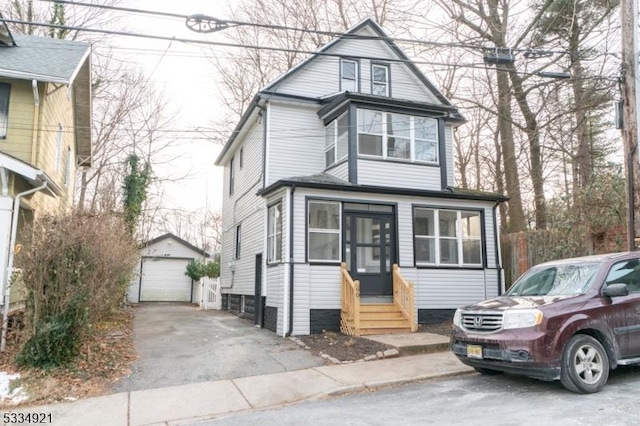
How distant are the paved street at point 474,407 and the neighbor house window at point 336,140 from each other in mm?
7659

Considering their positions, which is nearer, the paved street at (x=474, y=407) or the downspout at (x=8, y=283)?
the paved street at (x=474, y=407)

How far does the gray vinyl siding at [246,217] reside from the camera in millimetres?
14469

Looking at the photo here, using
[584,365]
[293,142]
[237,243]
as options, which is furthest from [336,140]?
[584,365]

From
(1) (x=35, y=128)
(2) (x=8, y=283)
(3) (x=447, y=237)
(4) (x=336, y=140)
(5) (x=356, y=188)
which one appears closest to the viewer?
(2) (x=8, y=283)

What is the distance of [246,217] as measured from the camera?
52.7 ft

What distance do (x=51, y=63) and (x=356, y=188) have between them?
8557 mm

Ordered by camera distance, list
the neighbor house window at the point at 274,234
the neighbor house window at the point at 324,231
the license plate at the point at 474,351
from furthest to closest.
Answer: the neighbor house window at the point at 274,234
the neighbor house window at the point at 324,231
the license plate at the point at 474,351

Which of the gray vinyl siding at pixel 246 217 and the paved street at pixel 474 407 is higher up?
the gray vinyl siding at pixel 246 217

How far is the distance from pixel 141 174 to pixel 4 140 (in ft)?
29.4

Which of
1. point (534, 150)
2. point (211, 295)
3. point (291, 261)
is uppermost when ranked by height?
point (534, 150)

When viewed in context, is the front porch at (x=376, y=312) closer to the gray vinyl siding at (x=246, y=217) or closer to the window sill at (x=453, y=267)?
the window sill at (x=453, y=267)

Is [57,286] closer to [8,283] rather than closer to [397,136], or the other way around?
[8,283]

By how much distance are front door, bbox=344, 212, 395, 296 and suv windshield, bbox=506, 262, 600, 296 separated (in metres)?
4.72

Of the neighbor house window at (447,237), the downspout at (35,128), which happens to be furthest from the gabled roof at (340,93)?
the downspout at (35,128)
